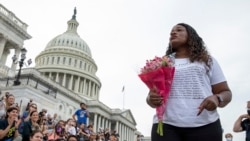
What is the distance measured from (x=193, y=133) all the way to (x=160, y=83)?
546mm

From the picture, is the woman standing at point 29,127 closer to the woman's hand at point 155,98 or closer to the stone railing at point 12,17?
the woman's hand at point 155,98

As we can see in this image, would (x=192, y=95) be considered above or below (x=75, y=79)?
below

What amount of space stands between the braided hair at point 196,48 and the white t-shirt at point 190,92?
6cm

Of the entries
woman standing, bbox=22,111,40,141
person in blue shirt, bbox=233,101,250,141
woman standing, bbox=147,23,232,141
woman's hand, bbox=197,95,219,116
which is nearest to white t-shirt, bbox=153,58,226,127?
woman standing, bbox=147,23,232,141

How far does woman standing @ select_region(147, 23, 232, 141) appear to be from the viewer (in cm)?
279

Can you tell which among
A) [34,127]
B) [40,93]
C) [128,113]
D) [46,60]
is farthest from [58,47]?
[34,127]

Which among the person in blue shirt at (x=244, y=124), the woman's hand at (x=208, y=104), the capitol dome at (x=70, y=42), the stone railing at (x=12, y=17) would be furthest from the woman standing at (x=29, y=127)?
the capitol dome at (x=70, y=42)

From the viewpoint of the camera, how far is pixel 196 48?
317 centimetres

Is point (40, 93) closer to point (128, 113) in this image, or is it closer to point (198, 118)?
point (198, 118)

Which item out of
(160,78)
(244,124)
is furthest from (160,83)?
(244,124)

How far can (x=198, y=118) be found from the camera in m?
2.80

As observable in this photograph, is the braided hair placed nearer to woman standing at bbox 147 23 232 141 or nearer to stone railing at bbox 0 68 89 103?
woman standing at bbox 147 23 232 141

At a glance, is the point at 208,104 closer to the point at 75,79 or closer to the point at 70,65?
the point at 75,79

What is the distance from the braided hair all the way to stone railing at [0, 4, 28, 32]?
120ft
